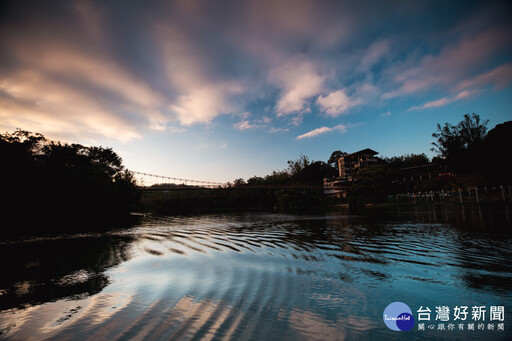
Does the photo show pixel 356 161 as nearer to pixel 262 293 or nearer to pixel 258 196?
pixel 258 196

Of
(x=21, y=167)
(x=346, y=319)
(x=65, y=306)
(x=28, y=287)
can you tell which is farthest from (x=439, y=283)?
(x=21, y=167)

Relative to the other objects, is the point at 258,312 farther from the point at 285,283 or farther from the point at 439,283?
the point at 439,283

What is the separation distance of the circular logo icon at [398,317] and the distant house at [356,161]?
2653 inches

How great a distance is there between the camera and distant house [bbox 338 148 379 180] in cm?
7106

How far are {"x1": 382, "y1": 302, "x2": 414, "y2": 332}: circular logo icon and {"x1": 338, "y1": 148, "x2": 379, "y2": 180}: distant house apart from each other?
221 feet

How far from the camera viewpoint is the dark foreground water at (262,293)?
3129mm

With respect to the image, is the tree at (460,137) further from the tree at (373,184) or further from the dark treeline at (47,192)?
the dark treeline at (47,192)

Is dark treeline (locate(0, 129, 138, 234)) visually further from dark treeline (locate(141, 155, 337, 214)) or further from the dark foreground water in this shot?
dark treeline (locate(141, 155, 337, 214))

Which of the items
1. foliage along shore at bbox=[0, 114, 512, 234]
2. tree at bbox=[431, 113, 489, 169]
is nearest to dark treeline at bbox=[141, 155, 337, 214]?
foliage along shore at bbox=[0, 114, 512, 234]

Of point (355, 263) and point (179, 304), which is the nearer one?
point (179, 304)

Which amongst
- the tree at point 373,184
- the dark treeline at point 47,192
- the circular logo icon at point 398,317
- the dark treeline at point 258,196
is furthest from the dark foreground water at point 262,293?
the dark treeline at point 258,196

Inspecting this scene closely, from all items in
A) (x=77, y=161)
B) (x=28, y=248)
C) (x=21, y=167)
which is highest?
(x=77, y=161)

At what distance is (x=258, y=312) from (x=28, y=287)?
563 centimetres

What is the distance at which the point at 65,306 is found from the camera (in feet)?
13.5
